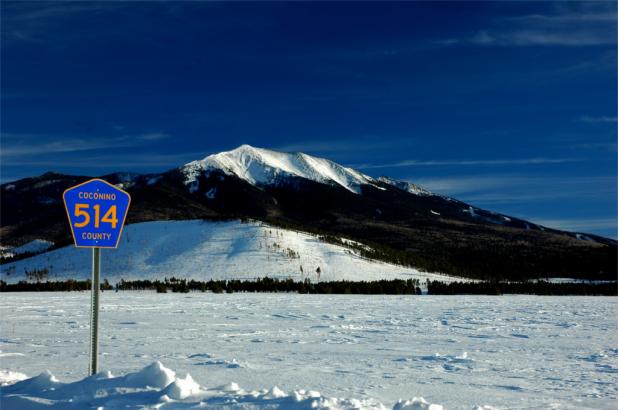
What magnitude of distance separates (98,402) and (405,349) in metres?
8.32

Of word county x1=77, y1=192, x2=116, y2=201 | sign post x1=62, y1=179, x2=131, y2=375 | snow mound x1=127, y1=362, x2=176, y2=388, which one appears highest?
word county x1=77, y1=192, x2=116, y2=201

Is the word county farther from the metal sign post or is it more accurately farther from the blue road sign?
the metal sign post

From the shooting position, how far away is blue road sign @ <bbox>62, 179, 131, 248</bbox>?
8508 mm

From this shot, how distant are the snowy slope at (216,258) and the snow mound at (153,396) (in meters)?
60.1

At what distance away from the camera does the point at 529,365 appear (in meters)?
11.4

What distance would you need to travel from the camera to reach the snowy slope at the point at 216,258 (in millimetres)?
72188

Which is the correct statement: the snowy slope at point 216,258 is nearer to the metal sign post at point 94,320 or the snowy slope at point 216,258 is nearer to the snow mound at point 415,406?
the metal sign post at point 94,320

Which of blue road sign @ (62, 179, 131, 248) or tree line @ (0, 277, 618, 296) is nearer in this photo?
blue road sign @ (62, 179, 131, 248)

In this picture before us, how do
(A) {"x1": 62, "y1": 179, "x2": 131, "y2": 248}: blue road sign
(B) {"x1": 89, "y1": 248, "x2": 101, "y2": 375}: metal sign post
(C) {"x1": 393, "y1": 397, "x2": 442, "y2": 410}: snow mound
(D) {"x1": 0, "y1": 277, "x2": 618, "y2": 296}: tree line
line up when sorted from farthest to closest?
(D) {"x1": 0, "y1": 277, "x2": 618, "y2": 296}: tree line
(B) {"x1": 89, "y1": 248, "x2": 101, "y2": 375}: metal sign post
(A) {"x1": 62, "y1": 179, "x2": 131, "y2": 248}: blue road sign
(C) {"x1": 393, "y1": 397, "x2": 442, "y2": 410}: snow mound

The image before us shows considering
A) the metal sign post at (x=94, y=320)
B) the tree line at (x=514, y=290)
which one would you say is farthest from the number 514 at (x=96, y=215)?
the tree line at (x=514, y=290)

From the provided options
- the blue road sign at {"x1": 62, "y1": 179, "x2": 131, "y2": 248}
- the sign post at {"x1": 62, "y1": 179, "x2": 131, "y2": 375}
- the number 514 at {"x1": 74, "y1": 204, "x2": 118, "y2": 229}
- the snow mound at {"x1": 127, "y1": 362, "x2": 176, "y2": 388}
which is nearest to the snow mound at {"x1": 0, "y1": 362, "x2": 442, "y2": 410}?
the snow mound at {"x1": 127, "y1": 362, "x2": 176, "y2": 388}

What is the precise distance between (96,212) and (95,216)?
7cm

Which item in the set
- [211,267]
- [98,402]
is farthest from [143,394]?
[211,267]

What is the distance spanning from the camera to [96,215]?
8.70 m
